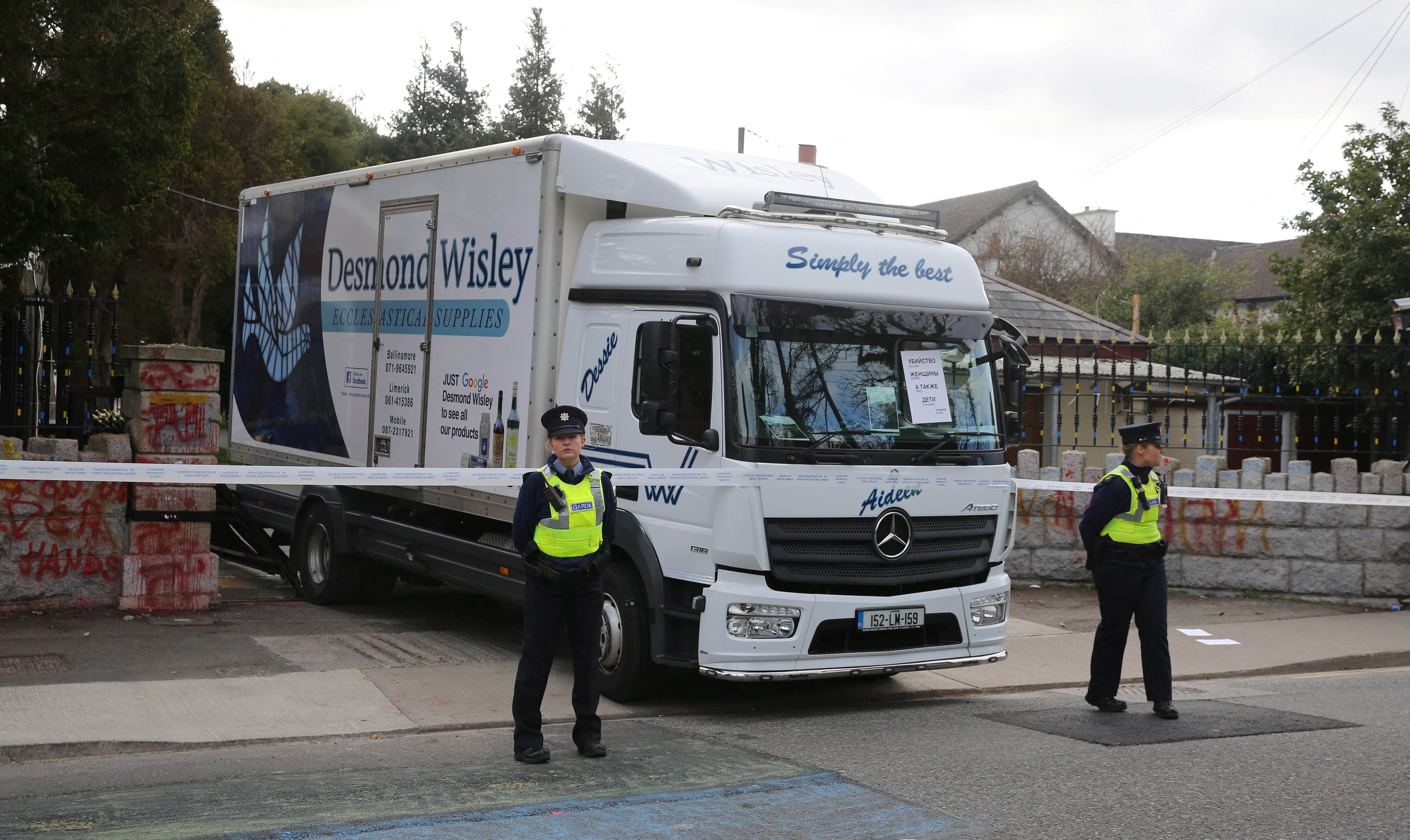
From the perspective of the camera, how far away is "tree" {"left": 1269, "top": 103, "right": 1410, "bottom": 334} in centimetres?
2041

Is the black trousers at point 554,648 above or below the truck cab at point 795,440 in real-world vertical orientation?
below

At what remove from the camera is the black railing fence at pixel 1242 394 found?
12648mm

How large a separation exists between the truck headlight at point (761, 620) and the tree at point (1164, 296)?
37081 millimetres

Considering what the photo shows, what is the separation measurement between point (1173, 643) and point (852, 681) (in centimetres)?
327

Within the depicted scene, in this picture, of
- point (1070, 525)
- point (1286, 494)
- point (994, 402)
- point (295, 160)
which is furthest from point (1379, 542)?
point (295, 160)

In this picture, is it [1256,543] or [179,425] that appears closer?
[179,425]

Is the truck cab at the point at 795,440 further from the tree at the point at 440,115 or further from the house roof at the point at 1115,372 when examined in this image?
the tree at the point at 440,115

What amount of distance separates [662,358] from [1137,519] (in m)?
3.01

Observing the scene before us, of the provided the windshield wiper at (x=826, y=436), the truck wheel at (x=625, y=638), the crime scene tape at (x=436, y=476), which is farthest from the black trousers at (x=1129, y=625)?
the truck wheel at (x=625, y=638)

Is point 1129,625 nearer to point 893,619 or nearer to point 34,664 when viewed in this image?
point 893,619

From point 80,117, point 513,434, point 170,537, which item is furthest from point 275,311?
point 513,434

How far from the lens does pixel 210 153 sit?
2953 cm

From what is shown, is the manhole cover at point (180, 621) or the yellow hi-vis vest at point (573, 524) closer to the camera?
the yellow hi-vis vest at point (573, 524)

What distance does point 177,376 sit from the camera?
9.84 meters
